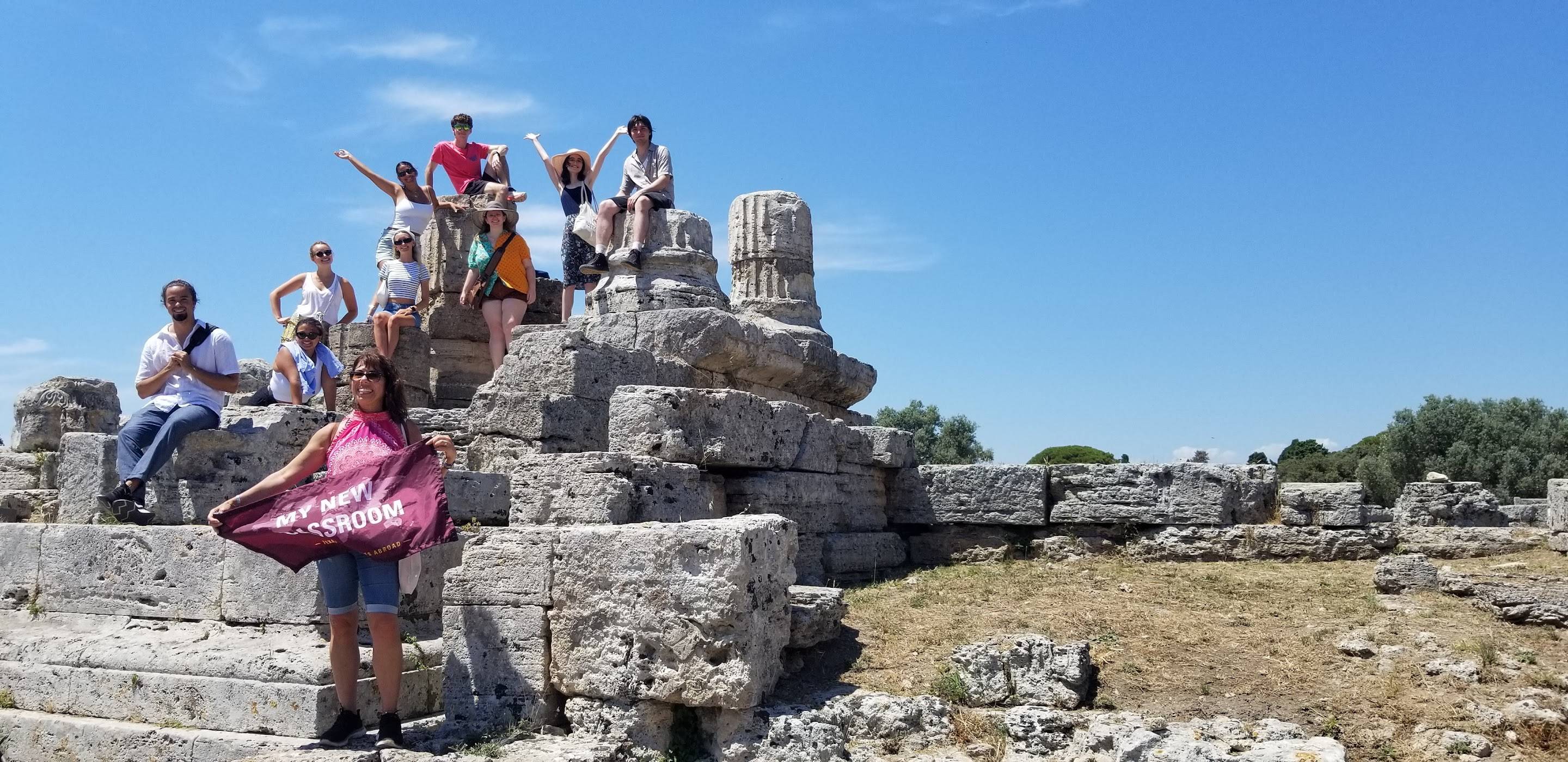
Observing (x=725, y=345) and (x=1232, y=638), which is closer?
(x=1232, y=638)

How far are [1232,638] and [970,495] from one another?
371cm

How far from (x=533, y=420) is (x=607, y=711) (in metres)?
2.70

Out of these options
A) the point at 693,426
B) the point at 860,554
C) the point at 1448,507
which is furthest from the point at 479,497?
the point at 1448,507

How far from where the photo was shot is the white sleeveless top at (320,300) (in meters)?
10.7

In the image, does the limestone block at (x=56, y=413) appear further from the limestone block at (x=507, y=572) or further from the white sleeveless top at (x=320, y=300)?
the limestone block at (x=507, y=572)

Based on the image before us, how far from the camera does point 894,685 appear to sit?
6.69m

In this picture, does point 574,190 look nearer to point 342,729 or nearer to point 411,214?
A: point 411,214

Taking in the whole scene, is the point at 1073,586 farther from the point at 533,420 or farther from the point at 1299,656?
the point at 533,420

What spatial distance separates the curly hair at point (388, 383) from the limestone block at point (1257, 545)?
22.3 feet

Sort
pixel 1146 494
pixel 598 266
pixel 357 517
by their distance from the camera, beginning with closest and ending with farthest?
pixel 357 517 < pixel 1146 494 < pixel 598 266

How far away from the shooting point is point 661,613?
574 cm

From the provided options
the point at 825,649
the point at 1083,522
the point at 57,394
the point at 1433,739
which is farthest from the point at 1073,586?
the point at 57,394

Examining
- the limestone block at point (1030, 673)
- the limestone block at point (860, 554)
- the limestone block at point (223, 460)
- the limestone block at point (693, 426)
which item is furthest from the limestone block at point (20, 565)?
the limestone block at point (1030, 673)

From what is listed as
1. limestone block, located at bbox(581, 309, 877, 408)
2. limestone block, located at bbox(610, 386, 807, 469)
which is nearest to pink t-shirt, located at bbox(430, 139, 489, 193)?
limestone block, located at bbox(581, 309, 877, 408)
